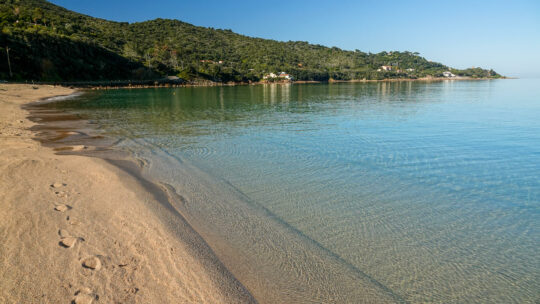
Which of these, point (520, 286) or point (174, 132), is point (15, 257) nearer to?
point (520, 286)

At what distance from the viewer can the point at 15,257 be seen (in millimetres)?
3855

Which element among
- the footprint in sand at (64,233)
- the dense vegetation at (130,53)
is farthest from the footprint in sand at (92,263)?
the dense vegetation at (130,53)

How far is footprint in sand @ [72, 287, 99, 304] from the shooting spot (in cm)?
327

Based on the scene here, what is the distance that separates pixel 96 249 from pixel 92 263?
15.8 inches

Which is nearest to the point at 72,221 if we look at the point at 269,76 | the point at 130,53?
the point at 130,53

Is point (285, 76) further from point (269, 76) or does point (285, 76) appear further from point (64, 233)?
point (64, 233)

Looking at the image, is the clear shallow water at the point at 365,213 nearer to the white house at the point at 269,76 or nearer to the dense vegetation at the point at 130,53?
the dense vegetation at the point at 130,53

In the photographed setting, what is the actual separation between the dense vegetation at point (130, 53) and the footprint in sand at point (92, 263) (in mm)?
70872

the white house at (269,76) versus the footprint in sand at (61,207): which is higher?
the white house at (269,76)

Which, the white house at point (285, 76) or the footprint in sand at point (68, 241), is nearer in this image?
the footprint in sand at point (68, 241)

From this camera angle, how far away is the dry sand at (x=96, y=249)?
3.50m

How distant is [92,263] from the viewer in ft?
13.1

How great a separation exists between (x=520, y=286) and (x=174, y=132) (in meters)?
15.7

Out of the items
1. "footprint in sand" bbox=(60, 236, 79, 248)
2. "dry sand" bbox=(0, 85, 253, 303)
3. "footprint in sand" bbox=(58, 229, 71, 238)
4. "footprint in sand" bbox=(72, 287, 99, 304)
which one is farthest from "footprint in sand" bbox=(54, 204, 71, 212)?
"footprint in sand" bbox=(72, 287, 99, 304)
